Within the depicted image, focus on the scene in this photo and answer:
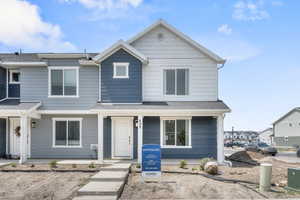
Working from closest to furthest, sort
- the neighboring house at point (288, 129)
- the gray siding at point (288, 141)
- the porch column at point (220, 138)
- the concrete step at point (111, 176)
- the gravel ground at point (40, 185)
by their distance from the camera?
1. the gravel ground at point (40, 185)
2. the concrete step at point (111, 176)
3. the porch column at point (220, 138)
4. the gray siding at point (288, 141)
5. the neighboring house at point (288, 129)

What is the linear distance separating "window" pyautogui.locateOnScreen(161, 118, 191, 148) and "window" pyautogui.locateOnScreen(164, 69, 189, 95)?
1.66 meters

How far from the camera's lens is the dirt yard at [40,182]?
905 centimetres

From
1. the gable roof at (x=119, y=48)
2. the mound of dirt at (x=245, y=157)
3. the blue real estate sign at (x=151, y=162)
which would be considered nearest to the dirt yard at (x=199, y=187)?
the blue real estate sign at (x=151, y=162)

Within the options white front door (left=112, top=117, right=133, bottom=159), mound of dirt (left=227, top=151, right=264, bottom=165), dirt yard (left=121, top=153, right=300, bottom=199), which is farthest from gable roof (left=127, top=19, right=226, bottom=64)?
dirt yard (left=121, top=153, right=300, bottom=199)

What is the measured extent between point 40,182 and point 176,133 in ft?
26.3

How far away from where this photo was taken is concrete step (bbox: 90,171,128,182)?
34.9 feet

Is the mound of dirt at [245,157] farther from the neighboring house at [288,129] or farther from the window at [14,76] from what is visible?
the neighboring house at [288,129]

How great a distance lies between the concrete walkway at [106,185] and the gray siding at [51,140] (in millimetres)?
4655

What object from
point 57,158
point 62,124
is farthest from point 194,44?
point 57,158

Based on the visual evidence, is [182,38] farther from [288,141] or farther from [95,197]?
[288,141]

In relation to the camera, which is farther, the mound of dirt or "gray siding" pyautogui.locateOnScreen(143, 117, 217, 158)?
the mound of dirt

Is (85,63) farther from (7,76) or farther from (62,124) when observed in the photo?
(7,76)

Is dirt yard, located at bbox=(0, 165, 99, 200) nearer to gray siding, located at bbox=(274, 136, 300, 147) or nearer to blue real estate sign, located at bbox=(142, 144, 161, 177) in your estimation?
blue real estate sign, located at bbox=(142, 144, 161, 177)

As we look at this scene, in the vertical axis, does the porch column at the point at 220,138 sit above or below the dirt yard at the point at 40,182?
above
